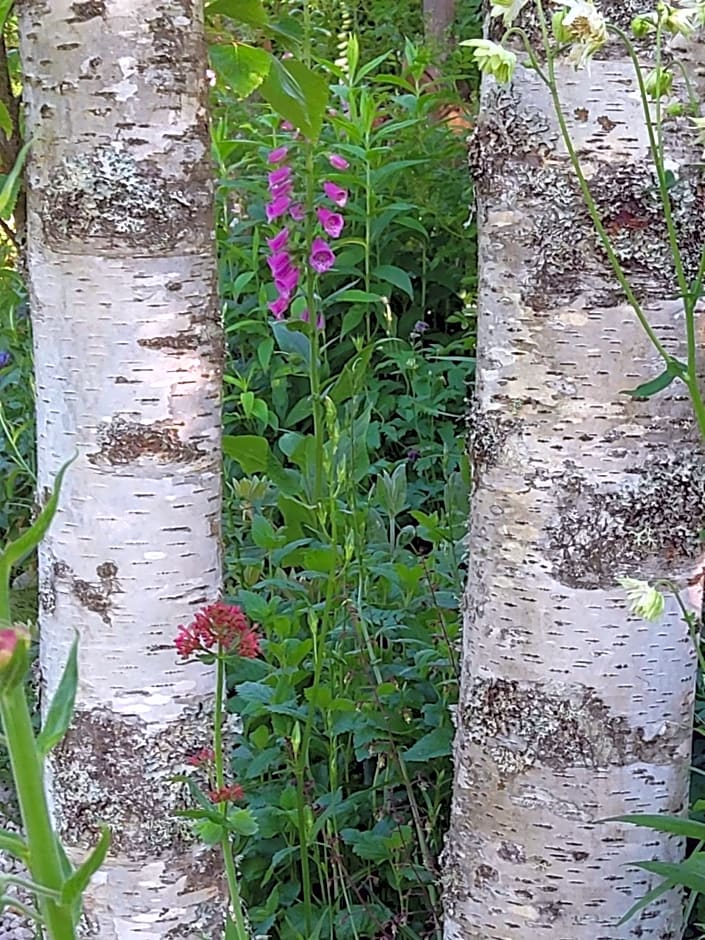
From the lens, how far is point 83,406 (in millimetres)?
1024

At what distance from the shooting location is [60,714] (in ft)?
1.84

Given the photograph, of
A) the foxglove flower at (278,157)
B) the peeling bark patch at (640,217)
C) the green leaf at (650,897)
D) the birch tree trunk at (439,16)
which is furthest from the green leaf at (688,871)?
the birch tree trunk at (439,16)

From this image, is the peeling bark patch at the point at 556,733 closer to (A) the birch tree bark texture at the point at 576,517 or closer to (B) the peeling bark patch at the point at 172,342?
(A) the birch tree bark texture at the point at 576,517

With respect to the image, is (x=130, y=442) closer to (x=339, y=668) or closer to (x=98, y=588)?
(x=98, y=588)

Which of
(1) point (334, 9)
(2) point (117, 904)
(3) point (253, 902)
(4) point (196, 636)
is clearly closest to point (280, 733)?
(3) point (253, 902)

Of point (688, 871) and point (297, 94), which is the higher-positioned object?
point (297, 94)

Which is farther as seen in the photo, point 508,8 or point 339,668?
point 339,668

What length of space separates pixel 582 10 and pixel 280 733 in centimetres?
87

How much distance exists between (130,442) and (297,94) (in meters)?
0.42

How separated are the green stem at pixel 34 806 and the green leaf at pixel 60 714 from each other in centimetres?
4

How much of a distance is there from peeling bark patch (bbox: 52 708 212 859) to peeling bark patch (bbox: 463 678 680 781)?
0.94ft

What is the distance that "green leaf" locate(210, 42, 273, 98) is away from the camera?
1121 millimetres

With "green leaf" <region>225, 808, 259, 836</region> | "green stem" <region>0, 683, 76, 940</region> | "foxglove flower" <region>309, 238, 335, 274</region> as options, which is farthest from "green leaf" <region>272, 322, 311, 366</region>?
"green stem" <region>0, 683, 76, 940</region>

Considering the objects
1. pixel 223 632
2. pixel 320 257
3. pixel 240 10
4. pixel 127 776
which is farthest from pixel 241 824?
pixel 320 257
